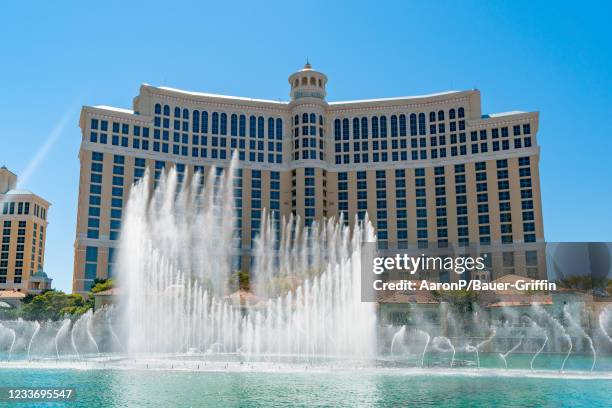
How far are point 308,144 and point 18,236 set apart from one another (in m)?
81.9

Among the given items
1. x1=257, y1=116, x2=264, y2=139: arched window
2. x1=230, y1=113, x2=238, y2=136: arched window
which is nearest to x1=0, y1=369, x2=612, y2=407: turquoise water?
x1=230, y1=113, x2=238, y2=136: arched window

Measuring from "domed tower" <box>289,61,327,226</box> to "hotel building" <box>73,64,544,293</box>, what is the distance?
0.19m

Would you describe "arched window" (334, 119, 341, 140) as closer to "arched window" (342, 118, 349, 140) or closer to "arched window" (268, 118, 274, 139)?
"arched window" (342, 118, 349, 140)

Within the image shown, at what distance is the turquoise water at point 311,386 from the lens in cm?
2606

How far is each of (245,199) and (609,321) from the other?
205ft

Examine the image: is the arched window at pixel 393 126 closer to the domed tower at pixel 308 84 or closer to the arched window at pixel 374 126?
the arched window at pixel 374 126

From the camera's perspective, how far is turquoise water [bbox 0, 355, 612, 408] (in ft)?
85.5

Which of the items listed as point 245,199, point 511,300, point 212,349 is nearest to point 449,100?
point 245,199

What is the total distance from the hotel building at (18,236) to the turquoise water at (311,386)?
11743 cm

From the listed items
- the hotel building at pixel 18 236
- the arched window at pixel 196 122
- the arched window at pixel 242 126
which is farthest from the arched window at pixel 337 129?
the hotel building at pixel 18 236

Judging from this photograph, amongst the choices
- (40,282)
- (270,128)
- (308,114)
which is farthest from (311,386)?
(40,282)

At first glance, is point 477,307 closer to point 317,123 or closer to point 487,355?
point 487,355

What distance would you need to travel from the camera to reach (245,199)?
105562 millimetres

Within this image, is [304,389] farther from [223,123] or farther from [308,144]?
[223,123]
